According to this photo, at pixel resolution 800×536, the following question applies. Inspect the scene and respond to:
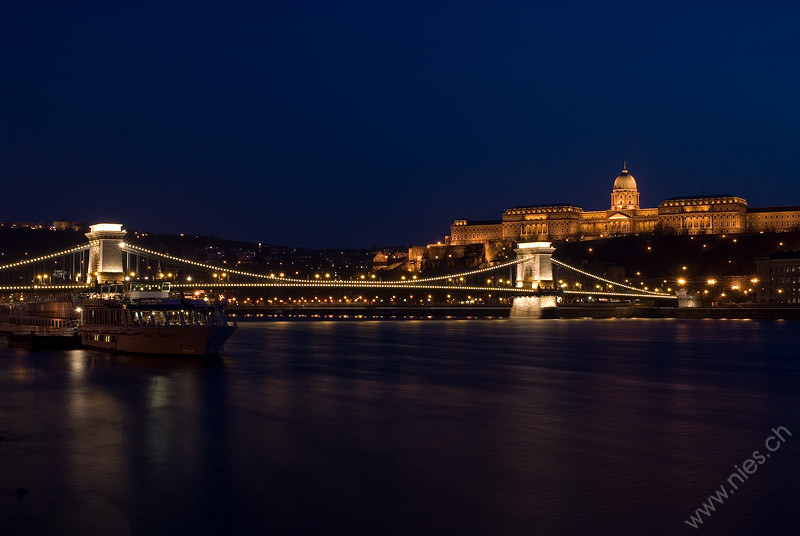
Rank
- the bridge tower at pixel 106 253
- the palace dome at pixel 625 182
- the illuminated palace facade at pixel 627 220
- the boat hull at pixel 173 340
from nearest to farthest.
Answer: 1. the boat hull at pixel 173 340
2. the bridge tower at pixel 106 253
3. the illuminated palace facade at pixel 627 220
4. the palace dome at pixel 625 182

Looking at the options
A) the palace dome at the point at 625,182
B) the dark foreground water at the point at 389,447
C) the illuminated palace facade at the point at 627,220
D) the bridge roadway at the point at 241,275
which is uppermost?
the palace dome at the point at 625,182

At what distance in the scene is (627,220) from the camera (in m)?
131

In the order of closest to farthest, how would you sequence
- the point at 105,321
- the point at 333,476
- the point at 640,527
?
the point at 640,527 < the point at 333,476 < the point at 105,321

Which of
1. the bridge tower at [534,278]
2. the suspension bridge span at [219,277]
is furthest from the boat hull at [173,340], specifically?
the bridge tower at [534,278]

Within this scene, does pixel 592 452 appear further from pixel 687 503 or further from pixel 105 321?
pixel 105 321

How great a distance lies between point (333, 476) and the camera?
11.9 metres

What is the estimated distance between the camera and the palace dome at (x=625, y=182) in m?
142

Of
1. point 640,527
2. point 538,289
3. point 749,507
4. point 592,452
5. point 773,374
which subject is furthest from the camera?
point 538,289

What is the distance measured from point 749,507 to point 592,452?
329 centimetres

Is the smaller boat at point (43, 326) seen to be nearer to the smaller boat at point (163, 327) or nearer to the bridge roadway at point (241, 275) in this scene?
Result: the bridge roadway at point (241, 275)

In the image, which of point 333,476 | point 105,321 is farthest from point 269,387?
point 105,321

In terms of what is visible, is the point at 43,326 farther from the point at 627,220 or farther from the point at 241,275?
the point at 627,220

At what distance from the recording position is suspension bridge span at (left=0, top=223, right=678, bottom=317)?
167 ft

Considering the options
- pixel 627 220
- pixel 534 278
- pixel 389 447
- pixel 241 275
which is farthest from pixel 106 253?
pixel 627 220
